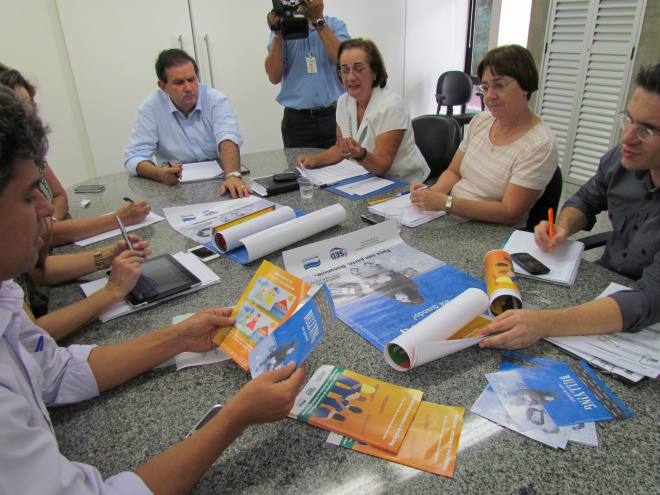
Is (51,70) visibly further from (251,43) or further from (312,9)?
(312,9)

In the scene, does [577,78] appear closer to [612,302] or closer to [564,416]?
[612,302]

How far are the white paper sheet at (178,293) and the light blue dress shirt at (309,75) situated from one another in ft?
5.76

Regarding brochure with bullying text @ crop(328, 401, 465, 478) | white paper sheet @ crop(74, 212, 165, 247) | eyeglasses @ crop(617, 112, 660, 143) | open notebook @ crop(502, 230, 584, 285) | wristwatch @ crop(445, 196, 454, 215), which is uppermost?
eyeglasses @ crop(617, 112, 660, 143)

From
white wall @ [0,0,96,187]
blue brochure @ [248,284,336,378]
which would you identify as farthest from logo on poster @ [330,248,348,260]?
white wall @ [0,0,96,187]

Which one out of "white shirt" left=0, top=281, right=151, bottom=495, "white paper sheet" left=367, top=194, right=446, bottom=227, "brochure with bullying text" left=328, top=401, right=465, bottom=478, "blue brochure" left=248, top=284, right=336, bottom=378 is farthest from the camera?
"white paper sheet" left=367, top=194, right=446, bottom=227

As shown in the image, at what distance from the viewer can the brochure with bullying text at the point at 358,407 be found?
0.68 meters

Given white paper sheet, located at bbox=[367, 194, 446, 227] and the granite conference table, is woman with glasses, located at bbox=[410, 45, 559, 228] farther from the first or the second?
the granite conference table

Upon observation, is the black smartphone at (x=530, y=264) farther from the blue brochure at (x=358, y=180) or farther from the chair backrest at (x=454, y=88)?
the chair backrest at (x=454, y=88)

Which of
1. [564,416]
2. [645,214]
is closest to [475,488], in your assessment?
[564,416]

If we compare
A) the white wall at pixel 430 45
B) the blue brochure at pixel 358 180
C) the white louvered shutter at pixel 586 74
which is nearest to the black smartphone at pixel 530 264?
the blue brochure at pixel 358 180

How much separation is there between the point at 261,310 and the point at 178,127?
1735 mm

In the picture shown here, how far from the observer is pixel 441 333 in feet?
2.75

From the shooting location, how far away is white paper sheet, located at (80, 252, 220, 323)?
41.1 inches

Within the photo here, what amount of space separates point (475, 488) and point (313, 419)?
27 cm
